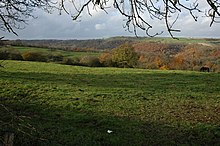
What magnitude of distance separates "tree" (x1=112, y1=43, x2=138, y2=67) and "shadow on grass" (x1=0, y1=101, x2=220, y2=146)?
36.6 meters

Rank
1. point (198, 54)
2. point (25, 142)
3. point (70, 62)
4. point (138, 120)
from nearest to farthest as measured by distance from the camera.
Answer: point (25, 142) < point (138, 120) < point (70, 62) < point (198, 54)

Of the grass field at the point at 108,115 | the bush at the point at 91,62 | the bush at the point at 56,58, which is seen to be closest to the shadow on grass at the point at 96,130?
the grass field at the point at 108,115

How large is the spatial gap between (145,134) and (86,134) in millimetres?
1898

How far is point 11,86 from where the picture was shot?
63.5 feet

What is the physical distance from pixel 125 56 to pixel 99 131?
133 feet

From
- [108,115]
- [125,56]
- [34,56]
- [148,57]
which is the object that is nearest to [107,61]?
[125,56]

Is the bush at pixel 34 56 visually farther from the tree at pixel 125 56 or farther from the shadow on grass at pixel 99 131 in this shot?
the shadow on grass at pixel 99 131

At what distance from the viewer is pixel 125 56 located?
50750mm

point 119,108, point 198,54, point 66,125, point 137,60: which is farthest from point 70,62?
point 66,125

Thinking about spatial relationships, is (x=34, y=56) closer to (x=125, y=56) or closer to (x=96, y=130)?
(x=125, y=56)

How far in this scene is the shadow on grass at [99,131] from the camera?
31.1 feet

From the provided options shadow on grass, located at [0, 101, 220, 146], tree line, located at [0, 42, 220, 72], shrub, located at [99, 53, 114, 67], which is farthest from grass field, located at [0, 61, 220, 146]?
shrub, located at [99, 53, 114, 67]

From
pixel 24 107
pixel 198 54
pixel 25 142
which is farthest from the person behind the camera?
pixel 198 54

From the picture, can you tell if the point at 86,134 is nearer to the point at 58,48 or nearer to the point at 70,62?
the point at 70,62
